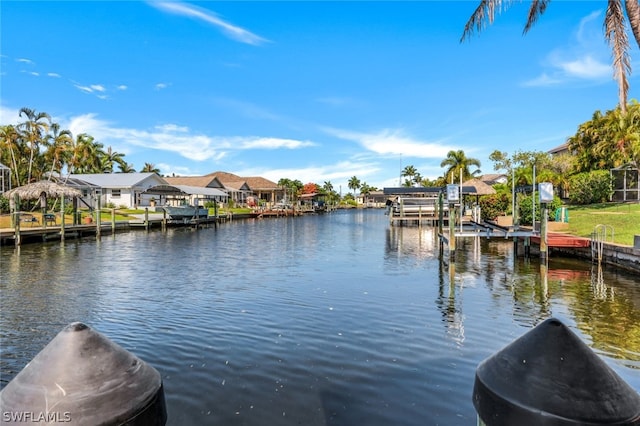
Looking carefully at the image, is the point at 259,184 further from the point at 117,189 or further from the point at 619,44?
the point at 619,44

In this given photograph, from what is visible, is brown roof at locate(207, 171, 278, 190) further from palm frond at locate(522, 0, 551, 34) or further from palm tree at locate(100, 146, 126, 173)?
palm frond at locate(522, 0, 551, 34)

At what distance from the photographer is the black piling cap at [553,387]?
6.71 feet

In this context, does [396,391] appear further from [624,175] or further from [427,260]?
[624,175]

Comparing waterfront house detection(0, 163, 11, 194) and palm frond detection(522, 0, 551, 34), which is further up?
palm frond detection(522, 0, 551, 34)

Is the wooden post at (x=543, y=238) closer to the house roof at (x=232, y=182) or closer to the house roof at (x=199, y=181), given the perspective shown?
the house roof at (x=199, y=181)

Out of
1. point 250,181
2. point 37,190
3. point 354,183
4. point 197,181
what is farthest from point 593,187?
point 354,183

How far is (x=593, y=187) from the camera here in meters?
38.0

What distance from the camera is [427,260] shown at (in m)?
21.7

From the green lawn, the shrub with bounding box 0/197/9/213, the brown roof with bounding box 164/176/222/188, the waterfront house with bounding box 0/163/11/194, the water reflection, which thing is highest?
the brown roof with bounding box 164/176/222/188

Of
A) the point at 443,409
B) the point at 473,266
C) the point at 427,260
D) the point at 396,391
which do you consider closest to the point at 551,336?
the point at 443,409

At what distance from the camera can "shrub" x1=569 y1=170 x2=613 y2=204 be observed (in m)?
37.8

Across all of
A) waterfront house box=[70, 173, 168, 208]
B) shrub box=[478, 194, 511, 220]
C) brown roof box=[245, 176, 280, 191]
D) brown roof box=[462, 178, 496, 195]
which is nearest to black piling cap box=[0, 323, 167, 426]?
shrub box=[478, 194, 511, 220]

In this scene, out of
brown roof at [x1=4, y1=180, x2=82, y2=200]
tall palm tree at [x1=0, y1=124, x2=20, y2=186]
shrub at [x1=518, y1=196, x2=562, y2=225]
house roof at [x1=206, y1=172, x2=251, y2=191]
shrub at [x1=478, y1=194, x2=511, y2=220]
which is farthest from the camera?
house roof at [x1=206, y1=172, x2=251, y2=191]

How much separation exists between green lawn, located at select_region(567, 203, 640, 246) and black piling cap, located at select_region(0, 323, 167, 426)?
21301mm
